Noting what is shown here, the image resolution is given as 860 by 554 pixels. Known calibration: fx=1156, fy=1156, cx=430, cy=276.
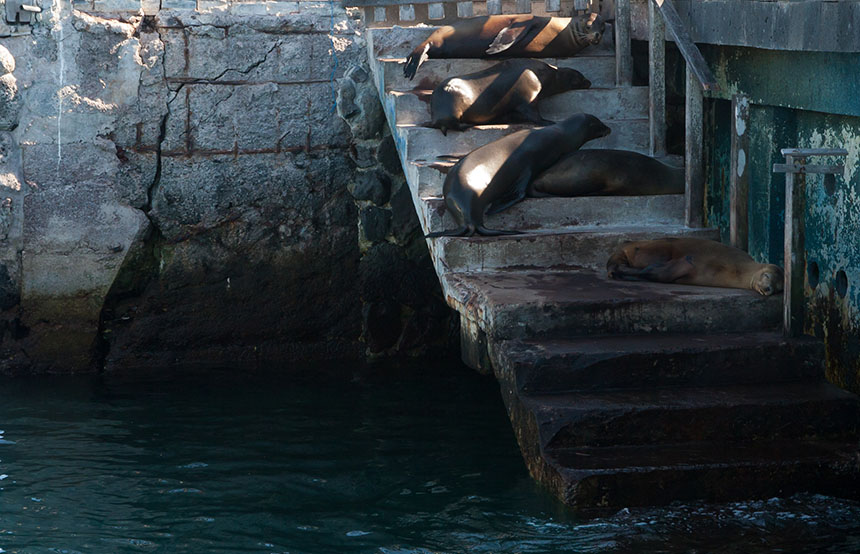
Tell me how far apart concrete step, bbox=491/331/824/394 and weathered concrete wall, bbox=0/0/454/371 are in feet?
10.0

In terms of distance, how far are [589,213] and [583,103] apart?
1.25m

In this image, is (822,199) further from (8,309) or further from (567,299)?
(8,309)

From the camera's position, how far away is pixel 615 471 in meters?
4.71

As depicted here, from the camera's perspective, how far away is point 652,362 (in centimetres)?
523

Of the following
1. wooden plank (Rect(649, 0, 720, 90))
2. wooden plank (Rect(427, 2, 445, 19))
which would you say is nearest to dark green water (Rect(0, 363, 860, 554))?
wooden plank (Rect(649, 0, 720, 90))

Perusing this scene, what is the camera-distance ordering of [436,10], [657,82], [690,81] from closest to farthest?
[690,81] < [657,82] < [436,10]

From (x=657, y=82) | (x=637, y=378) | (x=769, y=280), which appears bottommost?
(x=637, y=378)

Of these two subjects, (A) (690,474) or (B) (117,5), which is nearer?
(A) (690,474)

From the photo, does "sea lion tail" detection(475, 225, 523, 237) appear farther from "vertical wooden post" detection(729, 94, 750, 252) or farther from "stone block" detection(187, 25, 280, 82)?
"stone block" detection(187, 25, 280, 82)

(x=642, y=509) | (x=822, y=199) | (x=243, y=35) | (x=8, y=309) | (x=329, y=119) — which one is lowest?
(x=642, y=509)

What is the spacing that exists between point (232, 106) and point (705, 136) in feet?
10.4

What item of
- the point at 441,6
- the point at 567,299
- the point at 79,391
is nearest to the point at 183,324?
the point at 79,391

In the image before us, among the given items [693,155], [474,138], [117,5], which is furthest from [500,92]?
[117,5]

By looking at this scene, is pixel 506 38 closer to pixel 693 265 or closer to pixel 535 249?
pixel 535 249
